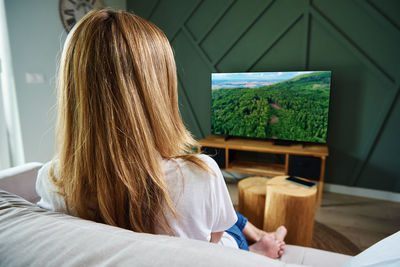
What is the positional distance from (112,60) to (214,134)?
265 centimetres

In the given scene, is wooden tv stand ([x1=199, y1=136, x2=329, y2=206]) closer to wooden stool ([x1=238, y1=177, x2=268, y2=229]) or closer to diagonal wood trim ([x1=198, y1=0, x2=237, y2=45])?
wooden stool ([x1=238, y1=177, x2=268, y2=229])

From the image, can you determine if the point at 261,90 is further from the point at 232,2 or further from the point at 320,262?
the point at 320,262

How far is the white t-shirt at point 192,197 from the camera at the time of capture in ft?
2.19

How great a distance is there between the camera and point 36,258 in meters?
0.41

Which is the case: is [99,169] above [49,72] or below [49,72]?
below

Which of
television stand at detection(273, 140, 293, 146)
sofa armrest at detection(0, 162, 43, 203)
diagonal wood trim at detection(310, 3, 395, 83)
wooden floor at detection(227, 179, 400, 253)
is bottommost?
wooden floor at detection(227, 179, 400, 253)

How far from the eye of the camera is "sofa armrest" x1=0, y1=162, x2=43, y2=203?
1.26 m

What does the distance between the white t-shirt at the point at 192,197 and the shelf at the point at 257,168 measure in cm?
217

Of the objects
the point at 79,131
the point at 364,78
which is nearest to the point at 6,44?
the point at 79,131

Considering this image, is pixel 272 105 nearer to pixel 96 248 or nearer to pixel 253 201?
pixel 253 201

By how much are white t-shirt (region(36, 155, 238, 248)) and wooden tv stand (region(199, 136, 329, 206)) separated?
2.09 m

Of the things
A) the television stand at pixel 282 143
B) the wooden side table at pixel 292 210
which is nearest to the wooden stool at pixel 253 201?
the wooden side table at pixel 292 210

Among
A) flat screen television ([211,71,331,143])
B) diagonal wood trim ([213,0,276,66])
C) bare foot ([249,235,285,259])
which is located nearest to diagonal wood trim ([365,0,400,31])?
flat screen television ([211,71,331,143])

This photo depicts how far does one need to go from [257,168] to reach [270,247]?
1.72m
